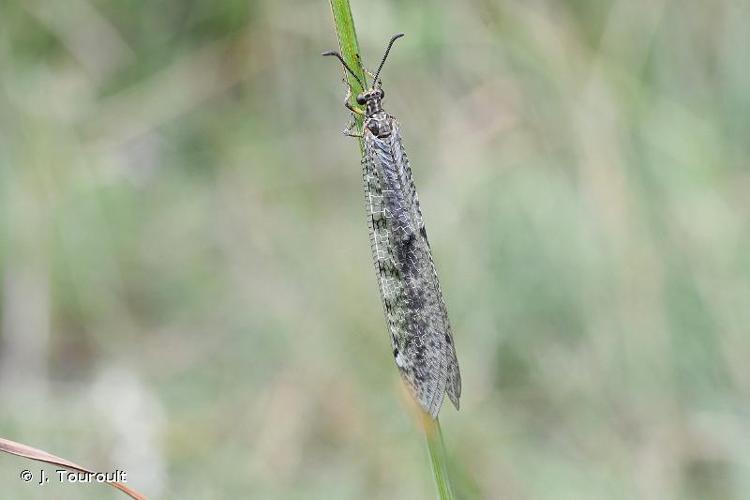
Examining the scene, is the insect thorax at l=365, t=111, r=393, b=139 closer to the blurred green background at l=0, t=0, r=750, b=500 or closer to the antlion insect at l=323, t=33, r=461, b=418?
the antlion insect at l=323, t=33, r=461, b=418

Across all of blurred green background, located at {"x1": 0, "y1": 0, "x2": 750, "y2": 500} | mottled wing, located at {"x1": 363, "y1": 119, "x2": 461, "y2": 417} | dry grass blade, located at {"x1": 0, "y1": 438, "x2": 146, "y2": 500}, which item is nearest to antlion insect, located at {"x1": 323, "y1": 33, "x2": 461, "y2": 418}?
mottled wing, located at {"x1": 363, "y1": 119, "x2": 461, "y2": 417}

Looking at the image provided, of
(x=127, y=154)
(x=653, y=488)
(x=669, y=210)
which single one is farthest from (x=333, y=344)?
(x=127, y=154)

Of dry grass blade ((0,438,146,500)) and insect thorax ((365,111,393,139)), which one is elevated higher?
insect thorax ((365,111,393,139))

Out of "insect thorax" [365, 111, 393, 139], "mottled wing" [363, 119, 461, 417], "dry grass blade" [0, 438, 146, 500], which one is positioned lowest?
"dry grass blade" [0, 438, 146, 500]

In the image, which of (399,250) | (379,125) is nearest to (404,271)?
(399,250)

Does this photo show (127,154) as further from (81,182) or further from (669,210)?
(669,210)

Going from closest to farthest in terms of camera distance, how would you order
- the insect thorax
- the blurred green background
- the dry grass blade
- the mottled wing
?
the dry grass blade → the mottled wing → the insect thorax → the blurred green background

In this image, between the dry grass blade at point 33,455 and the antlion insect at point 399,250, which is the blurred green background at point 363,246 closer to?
the antlion insect at point 399,250

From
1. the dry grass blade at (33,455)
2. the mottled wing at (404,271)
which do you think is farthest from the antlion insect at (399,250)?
the dry grass blade at (33,455)
